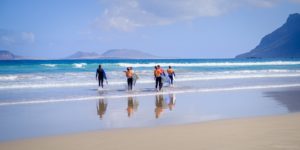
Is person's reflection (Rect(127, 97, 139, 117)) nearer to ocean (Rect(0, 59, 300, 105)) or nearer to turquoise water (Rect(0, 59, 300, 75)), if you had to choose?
ocean (Rect(0, 59, 300, 105))

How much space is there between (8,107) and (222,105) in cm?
858

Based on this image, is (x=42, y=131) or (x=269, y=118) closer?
(x=42, y=131)

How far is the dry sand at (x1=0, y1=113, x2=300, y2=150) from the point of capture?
7246 mm

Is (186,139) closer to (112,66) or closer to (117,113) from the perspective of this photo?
(117,113)

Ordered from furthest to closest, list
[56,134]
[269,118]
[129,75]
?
[129,75] < [269,118] < [56,134]

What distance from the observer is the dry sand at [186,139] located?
7.25 meters

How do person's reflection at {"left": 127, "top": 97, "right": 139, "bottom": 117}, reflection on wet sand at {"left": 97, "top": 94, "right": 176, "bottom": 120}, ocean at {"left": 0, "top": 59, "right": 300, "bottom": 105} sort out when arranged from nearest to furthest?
reflection on wet sand at {"left": 97, "top": 94, "right": 176, "bottom": 120}, person's reflection at {"left": 127, "top": 97, "right": 139, "bottom": 117}, ocean at {"left": 0, "top": 59, "right": 300, "bottom": 105}

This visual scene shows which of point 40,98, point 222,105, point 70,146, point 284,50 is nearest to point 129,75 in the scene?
point 40,98

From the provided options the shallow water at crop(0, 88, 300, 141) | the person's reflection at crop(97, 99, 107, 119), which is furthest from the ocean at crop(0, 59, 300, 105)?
the shallow water at crop(0, 88, 300, 141)

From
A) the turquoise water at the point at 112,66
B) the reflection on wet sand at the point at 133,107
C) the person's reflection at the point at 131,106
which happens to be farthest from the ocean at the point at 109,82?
the turquoise water at the point at 112,66

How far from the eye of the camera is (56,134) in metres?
8.96

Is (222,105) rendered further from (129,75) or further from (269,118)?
(129,75)

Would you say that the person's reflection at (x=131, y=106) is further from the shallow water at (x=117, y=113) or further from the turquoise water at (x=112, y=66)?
the turquoise water at (x=112, y=66)

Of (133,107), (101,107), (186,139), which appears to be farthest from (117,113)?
(186,139)
